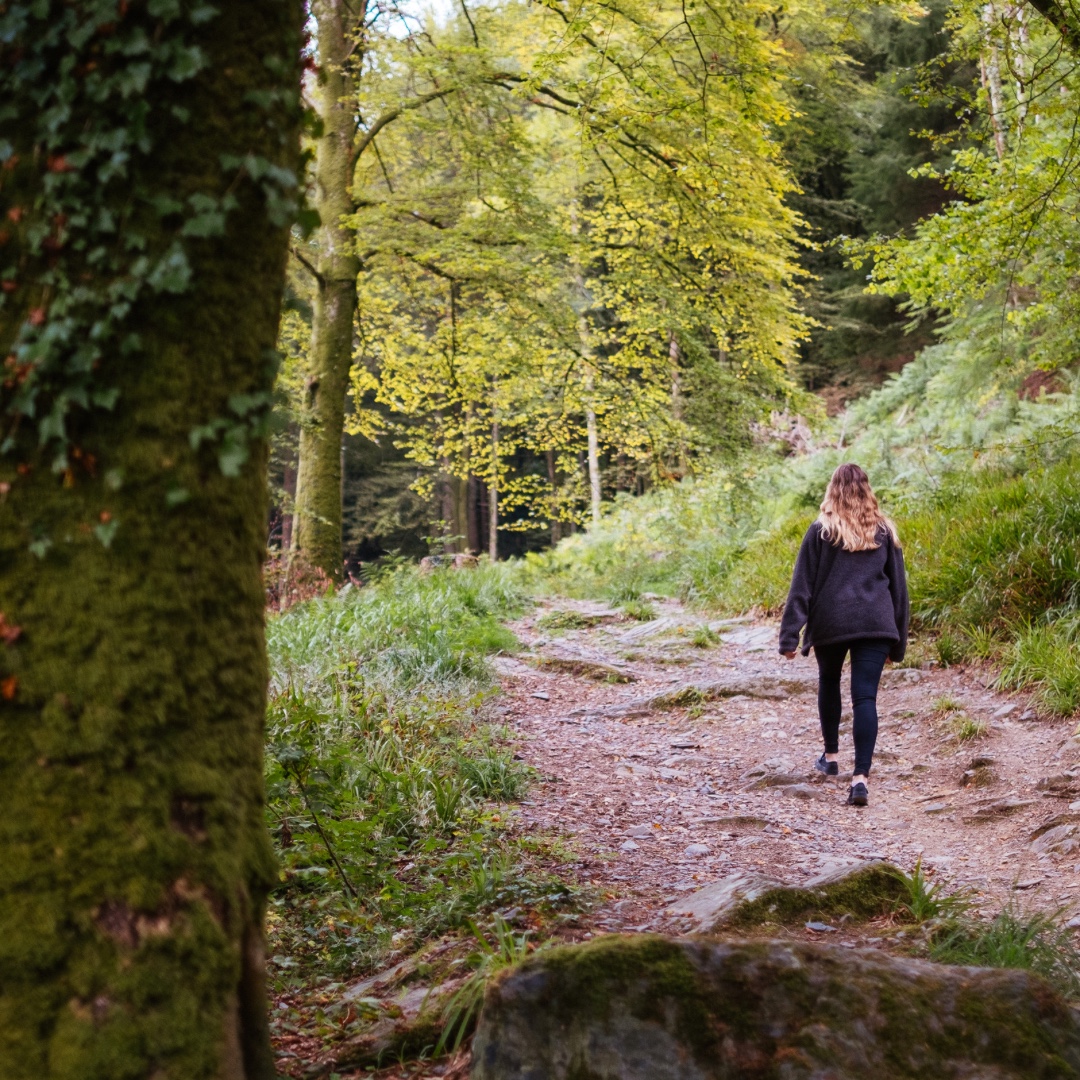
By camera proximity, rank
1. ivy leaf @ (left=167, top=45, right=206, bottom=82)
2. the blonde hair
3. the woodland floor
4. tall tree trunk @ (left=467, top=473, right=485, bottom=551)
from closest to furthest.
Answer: ivy leaf @ (left=167, top=45, right=206, bottom=82) → the woodland floor → the blonde hair → tall tree trunk @ (left=467, top=473, right=485, bottom=551)

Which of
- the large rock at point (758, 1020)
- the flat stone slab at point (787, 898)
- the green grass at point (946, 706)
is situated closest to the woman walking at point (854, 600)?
the green grass at point (946, 706)

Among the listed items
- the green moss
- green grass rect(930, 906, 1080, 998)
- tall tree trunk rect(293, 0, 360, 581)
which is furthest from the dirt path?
tall tree trunk rect(293, 0, 360, 581)

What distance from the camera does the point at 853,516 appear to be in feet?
18.7

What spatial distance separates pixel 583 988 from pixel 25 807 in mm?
1360

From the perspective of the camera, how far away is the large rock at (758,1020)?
2111 mm

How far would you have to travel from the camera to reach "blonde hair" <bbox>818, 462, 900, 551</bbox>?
567 cm

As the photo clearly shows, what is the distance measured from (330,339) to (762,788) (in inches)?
311

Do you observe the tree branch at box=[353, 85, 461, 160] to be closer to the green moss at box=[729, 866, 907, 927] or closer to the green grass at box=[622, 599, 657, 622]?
the green grass at box=[622, 599, 657, 622]

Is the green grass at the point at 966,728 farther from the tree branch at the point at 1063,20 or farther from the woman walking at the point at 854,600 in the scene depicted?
the tree branch at the point at 1063,20

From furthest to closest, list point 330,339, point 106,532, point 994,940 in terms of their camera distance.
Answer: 1. point 330,339
2. point 994,940
3. point 106,532

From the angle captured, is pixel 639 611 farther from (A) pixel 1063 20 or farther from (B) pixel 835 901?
(B) pixel 835 901

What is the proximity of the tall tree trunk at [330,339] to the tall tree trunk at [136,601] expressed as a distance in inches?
363

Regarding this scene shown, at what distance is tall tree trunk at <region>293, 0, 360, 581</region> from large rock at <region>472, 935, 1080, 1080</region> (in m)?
9.37

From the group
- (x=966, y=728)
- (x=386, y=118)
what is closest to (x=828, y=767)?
(x=966, y=728)
